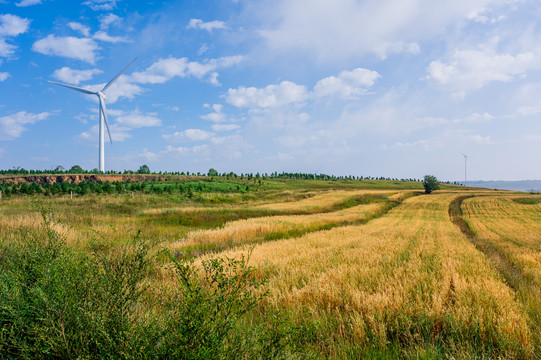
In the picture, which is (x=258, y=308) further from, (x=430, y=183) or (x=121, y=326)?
(x=430, y=183)

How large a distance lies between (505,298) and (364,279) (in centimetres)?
295

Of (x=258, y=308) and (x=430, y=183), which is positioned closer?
(x=258, y=308)

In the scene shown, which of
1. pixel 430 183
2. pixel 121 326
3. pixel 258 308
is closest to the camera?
pixel 121 326

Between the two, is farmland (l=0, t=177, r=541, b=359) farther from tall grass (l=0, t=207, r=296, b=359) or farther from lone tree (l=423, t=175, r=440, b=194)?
lone tree (l=423, t=175, r=440, b=194)

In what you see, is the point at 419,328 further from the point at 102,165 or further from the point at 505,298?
the point at 102,165

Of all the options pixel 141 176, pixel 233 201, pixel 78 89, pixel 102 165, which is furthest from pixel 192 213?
pixel 141 176

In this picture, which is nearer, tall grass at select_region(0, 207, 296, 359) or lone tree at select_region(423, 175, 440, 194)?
tall grass at select_region(0, 207, 296, 359)

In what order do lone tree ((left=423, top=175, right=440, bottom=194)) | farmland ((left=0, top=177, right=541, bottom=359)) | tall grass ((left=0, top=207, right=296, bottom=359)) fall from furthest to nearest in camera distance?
lone tree ((left=423, top=175, right=440, bottom=194)), farmland ((left=0, top=177, right=541, bottom=359)), tall grass ((left=0, top=207, right=296, bottom=359))

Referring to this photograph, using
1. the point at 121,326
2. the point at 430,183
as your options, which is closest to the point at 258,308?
the point at 121,326

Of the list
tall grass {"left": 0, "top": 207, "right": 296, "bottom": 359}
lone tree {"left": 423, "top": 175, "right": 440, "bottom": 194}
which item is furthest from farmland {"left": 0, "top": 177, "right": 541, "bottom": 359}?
lone tree {"left": 423, "top": 175, "right": 440, "bottom": 194}

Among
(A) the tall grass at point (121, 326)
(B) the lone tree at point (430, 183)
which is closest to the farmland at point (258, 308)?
(A) the tall grass at point (121, 326)

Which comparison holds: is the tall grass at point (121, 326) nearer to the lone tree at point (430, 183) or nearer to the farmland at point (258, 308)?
the farmland at point (258, 308)

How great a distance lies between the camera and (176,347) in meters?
2.69

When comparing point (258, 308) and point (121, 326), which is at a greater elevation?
point (121, 326)
